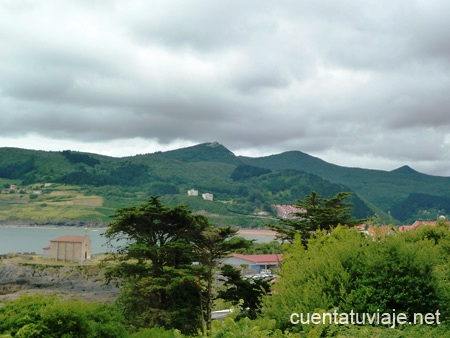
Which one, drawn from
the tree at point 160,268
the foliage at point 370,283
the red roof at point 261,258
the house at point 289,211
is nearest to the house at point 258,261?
the red roof at point 261,258

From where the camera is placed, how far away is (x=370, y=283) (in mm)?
10539

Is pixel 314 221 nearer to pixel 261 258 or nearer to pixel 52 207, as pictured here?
pixel 261 258

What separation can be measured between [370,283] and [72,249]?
62349mm

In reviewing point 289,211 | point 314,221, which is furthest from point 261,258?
point 314,221

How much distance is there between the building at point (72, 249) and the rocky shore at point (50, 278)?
17.0 feet

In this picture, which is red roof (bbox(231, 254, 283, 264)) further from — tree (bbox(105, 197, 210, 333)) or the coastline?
the coastline

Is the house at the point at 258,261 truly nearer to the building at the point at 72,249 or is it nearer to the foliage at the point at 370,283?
the building at the point at 72,249

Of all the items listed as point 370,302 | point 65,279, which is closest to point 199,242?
point 370,302

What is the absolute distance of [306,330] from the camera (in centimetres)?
889

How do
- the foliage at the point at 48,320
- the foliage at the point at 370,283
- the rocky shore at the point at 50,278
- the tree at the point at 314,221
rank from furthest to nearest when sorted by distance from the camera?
1. the rocky shore at the point at 50,278
2. the tree at the point at 314,221
3. the foliage at the point at 48,320
4. the foliage at the point at 370,283

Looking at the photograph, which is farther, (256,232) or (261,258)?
(256,232)

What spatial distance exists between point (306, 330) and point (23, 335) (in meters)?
7.43

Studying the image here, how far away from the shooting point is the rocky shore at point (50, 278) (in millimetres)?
54500

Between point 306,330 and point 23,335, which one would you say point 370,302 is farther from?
point 23,335
